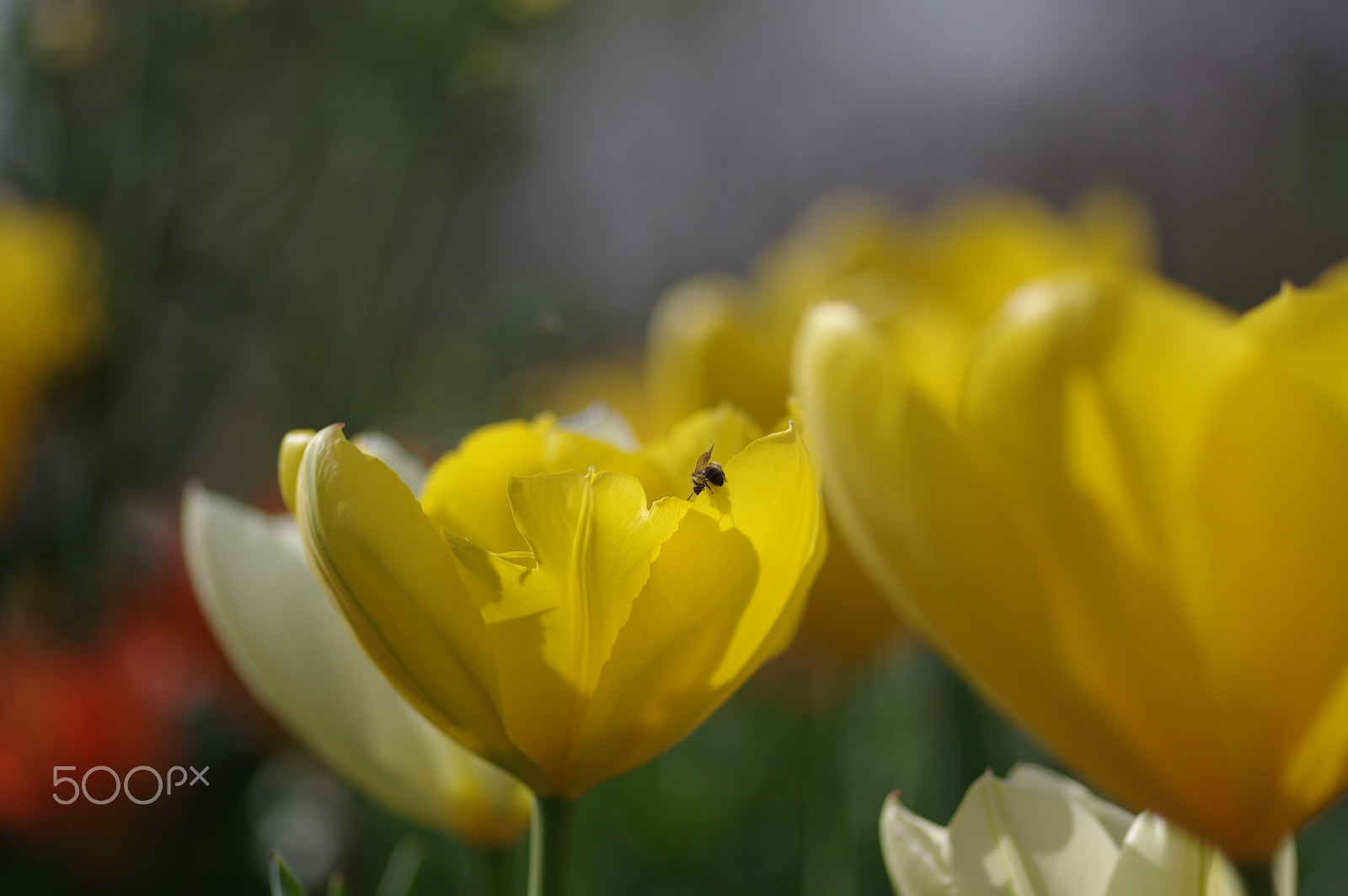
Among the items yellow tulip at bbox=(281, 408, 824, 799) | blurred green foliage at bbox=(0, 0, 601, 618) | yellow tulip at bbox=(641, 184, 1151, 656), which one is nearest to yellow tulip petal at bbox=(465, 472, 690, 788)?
yellow tulip at bbox=(281, 408, 824, 799)

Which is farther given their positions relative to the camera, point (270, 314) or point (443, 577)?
point (270, 314)

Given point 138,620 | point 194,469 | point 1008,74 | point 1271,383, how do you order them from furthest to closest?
1. point 1008,74
2. point 194,469
3. point 138,620
4. point 1271,383

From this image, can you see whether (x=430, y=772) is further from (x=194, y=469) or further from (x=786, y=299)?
(x=194, y=469)

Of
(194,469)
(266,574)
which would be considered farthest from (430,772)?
(194,469)

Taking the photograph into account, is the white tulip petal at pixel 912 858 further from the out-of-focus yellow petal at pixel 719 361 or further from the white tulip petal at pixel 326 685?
the out-of-focus yellow petal at pixel 719 361

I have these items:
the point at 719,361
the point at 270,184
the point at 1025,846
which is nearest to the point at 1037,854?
the point at 1025,846

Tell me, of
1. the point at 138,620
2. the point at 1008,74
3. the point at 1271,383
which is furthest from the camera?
the point at 1008,74
